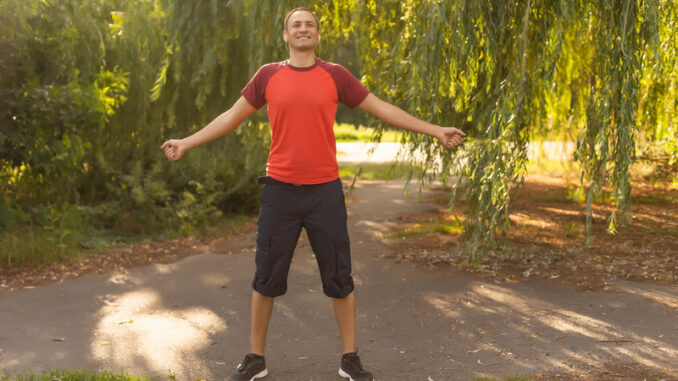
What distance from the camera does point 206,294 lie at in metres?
5.74

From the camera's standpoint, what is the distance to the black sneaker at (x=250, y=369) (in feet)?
12.2

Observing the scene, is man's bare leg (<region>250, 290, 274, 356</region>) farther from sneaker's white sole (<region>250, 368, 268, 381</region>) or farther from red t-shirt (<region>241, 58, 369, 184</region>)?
red t-shirt (<region>241, 58, 369, 184</region>)

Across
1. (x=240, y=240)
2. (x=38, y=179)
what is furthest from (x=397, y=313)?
(x=38, y=179)

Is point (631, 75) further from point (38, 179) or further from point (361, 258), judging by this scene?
point (38, 179)

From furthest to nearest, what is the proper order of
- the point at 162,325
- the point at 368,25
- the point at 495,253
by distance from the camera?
the point at 368,25 → the point at 495,253 → the point at 162,325

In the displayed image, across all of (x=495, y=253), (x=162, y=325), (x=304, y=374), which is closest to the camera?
(x=304, y=374)

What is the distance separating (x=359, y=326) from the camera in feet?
15.6

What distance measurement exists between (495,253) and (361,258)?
1418 mm

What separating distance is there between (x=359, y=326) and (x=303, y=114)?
1.94 meters

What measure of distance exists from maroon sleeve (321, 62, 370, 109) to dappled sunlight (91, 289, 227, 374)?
193 centimetres

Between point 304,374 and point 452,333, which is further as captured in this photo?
point 452,333

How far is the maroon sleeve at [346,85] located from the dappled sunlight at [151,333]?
6.35ft

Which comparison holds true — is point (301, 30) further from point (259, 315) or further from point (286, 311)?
point (286, 311)

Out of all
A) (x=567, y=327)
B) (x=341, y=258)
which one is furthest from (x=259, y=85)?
(x=567, y=327)
